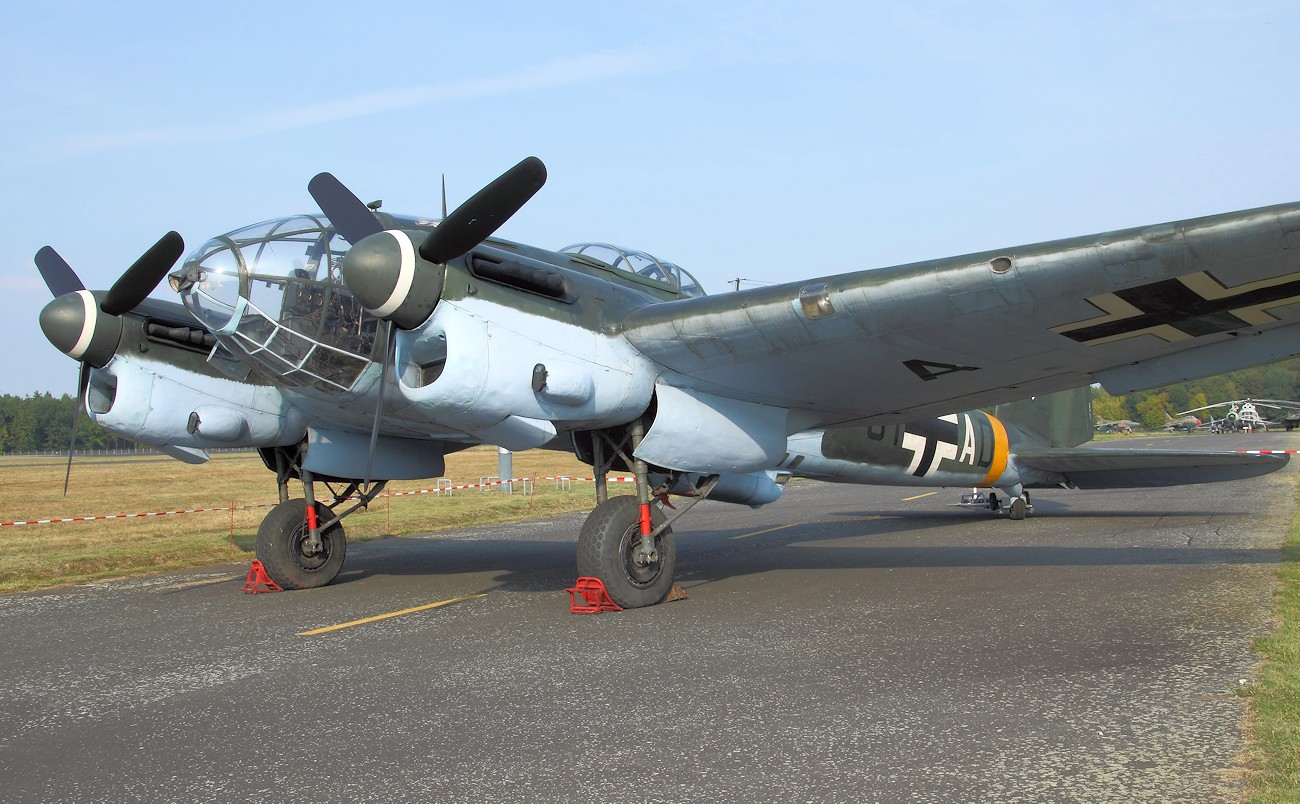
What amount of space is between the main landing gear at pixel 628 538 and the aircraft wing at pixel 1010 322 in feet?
3.09

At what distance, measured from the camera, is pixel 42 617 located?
31.5ft

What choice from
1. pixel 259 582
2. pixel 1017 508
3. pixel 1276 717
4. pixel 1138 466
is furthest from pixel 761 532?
pixel 1276 717

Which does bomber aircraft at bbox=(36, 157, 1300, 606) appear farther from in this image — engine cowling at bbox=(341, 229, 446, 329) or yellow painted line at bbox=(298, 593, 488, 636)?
yellow painted line at bbox=(298, 593, 488, 636)

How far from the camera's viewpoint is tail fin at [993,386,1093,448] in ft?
58.5

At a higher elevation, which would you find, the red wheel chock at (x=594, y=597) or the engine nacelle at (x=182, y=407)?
the engine nacelle at (x=182, y=407)

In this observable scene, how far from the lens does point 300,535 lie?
11.1m

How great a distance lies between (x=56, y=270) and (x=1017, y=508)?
15197 millimetres

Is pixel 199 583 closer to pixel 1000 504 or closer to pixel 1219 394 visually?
pixel 1000 504

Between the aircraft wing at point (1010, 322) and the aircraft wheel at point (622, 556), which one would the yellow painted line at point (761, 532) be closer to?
the aircraft wing at point (1010, 322)

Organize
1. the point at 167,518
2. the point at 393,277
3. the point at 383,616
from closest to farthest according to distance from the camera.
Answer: the point at 393,277 < the point at 383,616 < the point at 167,518

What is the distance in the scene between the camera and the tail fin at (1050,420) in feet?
58.5

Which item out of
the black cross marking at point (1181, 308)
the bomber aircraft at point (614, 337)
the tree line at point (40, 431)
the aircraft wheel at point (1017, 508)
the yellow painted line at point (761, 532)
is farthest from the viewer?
the tree line at point (40, 431)

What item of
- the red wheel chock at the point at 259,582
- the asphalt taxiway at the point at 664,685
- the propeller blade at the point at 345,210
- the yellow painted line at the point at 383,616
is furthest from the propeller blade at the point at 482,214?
the red wheel chock at the point at 259,582

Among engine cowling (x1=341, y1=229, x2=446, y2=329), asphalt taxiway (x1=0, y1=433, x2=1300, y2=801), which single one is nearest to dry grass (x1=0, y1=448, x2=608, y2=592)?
asphalt taxiway (x1=0, y1=433, x2=1300, y2=801)
